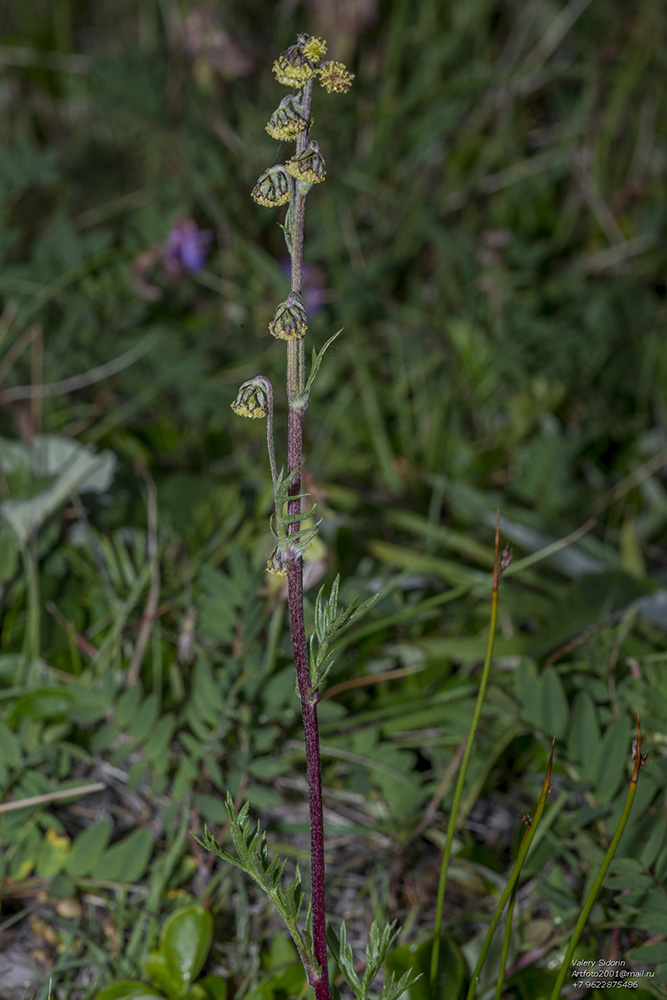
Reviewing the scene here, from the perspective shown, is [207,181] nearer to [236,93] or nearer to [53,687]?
[236,93]

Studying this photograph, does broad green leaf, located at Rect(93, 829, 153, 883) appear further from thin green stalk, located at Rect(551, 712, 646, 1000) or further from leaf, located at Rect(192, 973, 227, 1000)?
thin green stalk, located at Rect(551, 712, 646, 1000)

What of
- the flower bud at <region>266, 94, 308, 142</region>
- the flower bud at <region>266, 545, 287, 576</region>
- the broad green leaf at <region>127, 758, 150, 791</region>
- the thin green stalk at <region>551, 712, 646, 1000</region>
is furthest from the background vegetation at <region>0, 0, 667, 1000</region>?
the flower bud at <region>266, 94, 308, 142</region>

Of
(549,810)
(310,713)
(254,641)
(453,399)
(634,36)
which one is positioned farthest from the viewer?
(634,36)

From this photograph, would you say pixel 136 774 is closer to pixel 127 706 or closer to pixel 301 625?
pixel 127 706

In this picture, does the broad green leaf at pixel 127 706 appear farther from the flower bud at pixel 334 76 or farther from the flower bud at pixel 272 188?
the flower bud at pixel 334 76

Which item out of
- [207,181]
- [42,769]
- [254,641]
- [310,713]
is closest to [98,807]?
[42,769]

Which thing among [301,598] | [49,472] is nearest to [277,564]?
[301,598]
